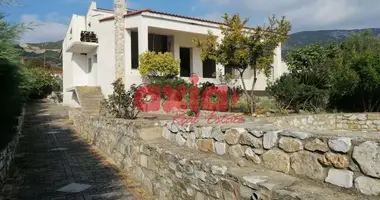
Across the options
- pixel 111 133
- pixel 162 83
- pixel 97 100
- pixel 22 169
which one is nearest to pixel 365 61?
pixel 162 83

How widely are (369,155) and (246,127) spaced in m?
1.62

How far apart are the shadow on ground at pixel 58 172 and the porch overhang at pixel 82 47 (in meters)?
8.59

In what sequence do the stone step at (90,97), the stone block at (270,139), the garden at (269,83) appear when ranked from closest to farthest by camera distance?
1. the stone block at (270,139)
2. the garden at (269,83)
3. the stone step at (90,97)

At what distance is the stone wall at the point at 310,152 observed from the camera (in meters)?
2.48

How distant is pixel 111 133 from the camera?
27.2 ft

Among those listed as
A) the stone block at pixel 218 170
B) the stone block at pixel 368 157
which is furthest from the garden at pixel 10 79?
the stone block at pixel 368 157

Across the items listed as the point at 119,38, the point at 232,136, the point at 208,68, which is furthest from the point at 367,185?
the point at 208,68

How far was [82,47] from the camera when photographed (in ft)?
66.4

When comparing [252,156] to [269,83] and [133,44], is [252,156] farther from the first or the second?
A: [133,44]

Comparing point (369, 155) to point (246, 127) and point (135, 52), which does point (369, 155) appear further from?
point (135, 52)

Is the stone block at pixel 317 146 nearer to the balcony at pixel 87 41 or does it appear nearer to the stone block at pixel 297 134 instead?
the stone block at pixel 297 134

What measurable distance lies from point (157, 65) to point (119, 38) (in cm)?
306

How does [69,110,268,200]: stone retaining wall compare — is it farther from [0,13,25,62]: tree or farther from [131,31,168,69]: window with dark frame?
[131,31,168,69]: window with dark frame

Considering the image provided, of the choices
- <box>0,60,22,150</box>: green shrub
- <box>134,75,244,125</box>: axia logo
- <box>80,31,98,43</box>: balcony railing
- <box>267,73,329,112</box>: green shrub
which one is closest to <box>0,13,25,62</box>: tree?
<box>0,60,22,150</box>: green shrub
